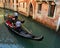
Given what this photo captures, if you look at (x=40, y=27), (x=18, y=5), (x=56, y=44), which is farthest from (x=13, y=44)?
(x=18, y=5)

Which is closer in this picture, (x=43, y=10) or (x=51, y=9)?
(x=51, y=9)

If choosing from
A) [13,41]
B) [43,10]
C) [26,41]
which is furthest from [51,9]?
[13,41]

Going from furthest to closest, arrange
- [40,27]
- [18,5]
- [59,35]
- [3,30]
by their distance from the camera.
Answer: [18,5], [40,27], [3,30], [59,35]

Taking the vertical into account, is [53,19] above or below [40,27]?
above

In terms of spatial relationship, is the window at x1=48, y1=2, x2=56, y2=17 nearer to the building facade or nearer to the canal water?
the building facade

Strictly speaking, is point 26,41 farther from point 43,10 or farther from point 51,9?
point 43,10

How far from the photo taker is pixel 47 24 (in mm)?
11875

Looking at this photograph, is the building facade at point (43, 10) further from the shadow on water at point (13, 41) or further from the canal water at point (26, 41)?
the shadow on water at point (13, 41)

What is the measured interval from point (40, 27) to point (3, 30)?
286 cm

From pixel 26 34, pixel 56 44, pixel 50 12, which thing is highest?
pixel 50 12

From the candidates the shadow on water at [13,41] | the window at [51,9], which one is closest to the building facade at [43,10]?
the window at [51,9]

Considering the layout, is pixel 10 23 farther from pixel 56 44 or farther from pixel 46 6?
pixel 56 44

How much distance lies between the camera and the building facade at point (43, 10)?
35.7 ft

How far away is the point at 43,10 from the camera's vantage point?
41.9ft
